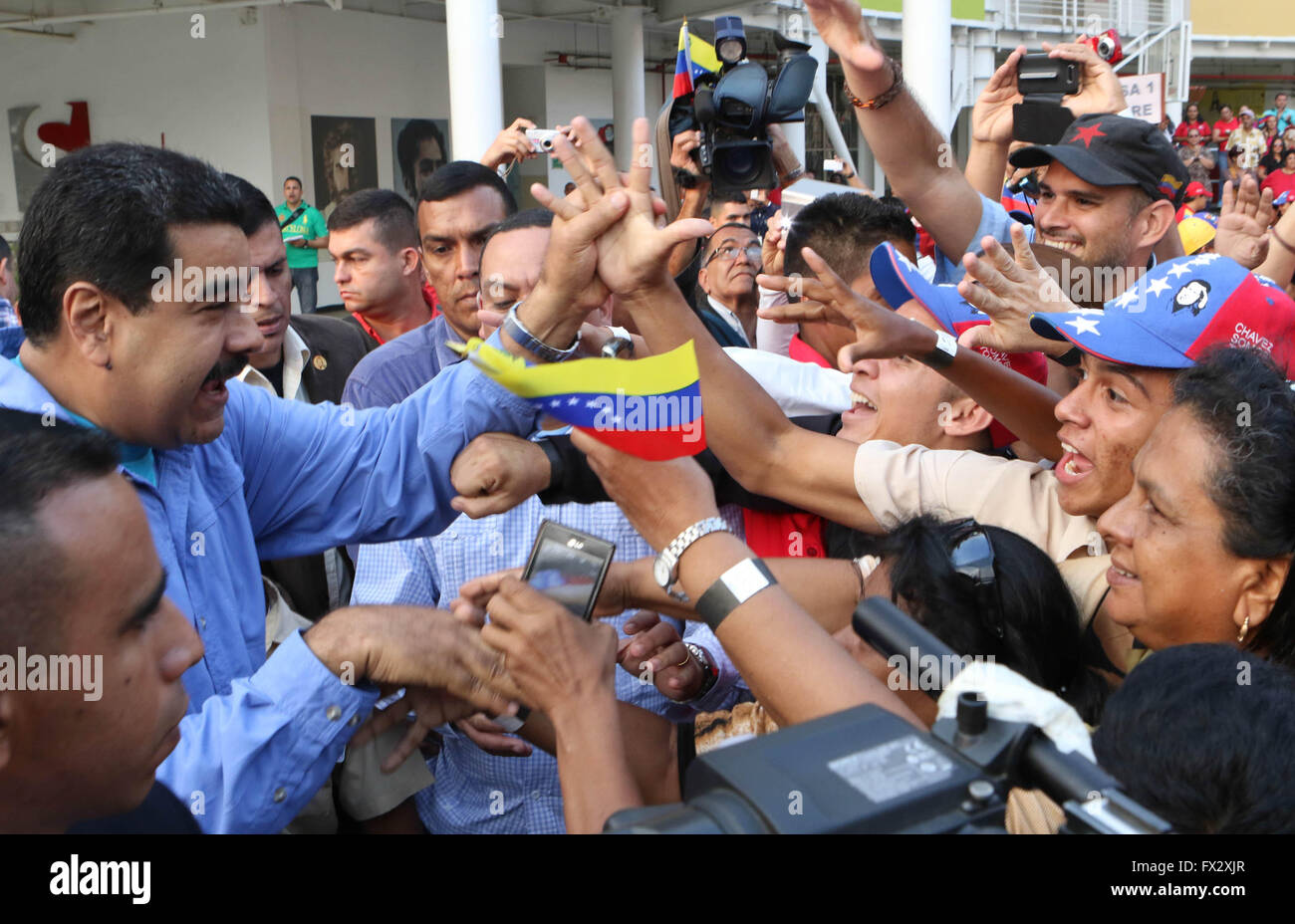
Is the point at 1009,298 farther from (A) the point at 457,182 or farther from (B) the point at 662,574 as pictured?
(A) the point at 457,182

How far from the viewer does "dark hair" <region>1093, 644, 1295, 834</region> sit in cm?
97

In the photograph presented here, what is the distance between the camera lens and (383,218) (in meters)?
4.26

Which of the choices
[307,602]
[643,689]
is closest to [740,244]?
[307,602]

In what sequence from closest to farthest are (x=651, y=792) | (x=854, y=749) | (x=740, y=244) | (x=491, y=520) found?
1. (x=854, y=749)
2. (x=651, y=792)
3. (x=491, y=520)
4. (x=740, y=244)

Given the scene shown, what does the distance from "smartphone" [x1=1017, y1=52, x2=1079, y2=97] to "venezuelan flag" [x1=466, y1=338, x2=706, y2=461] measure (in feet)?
8.63

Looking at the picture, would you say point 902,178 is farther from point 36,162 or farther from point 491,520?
point 36,162

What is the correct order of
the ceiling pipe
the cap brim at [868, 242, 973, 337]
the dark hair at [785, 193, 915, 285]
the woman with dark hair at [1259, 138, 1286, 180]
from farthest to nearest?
the woman with dark hair at [1259, 138, 1286, 180]
the ceiling pipe
the dark hair at [785, 193, 915, 285]
the cap brim at [868, 242, 973, 337]

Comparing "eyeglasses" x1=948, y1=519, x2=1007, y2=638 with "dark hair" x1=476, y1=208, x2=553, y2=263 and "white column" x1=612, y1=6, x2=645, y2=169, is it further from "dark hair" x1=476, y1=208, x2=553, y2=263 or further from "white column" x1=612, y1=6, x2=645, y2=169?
"white column" x1=612, y1=6, x2=645, y2=169

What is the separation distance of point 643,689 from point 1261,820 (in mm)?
1252

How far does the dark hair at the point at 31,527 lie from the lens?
1.03 metres

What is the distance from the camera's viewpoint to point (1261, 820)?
96 centimetres

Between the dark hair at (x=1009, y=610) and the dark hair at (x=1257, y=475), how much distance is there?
241 mm

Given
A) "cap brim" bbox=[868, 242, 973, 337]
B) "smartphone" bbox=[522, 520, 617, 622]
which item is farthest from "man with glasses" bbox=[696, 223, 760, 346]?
"smartphone" bbox=[522, 520, 617, 622]

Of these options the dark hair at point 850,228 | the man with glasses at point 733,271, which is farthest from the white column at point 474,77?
the dark hair at point 850,228
